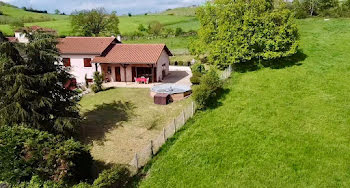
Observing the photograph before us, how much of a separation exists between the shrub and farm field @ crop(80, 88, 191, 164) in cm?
229

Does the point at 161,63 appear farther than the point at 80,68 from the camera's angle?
No

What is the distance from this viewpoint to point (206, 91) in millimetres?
20188

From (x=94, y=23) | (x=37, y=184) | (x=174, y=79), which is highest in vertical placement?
(x=94, y=23)

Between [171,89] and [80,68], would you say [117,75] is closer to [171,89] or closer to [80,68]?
[80,68]

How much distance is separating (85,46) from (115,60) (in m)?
5.14

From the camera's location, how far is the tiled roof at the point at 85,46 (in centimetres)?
3209

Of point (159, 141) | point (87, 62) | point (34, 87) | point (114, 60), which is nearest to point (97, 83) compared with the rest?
point (114, 60)

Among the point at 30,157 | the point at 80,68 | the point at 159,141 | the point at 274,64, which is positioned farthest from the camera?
the point at 80,68

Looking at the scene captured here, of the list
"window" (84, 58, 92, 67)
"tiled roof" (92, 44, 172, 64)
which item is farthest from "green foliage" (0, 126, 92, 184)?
"window" (84, 58, 92, 67)

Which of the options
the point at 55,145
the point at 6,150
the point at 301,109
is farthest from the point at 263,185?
the point at 6,150

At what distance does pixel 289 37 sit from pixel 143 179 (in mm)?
21255

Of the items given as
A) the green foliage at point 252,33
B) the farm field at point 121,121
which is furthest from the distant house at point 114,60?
the green foliage at point 252,33

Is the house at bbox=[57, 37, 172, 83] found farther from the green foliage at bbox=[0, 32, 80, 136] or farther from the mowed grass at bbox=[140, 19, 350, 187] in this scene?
the green foliage at bbox=[0, 32, 80, 136]

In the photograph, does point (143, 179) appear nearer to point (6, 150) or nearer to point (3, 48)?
point (6, 150)
